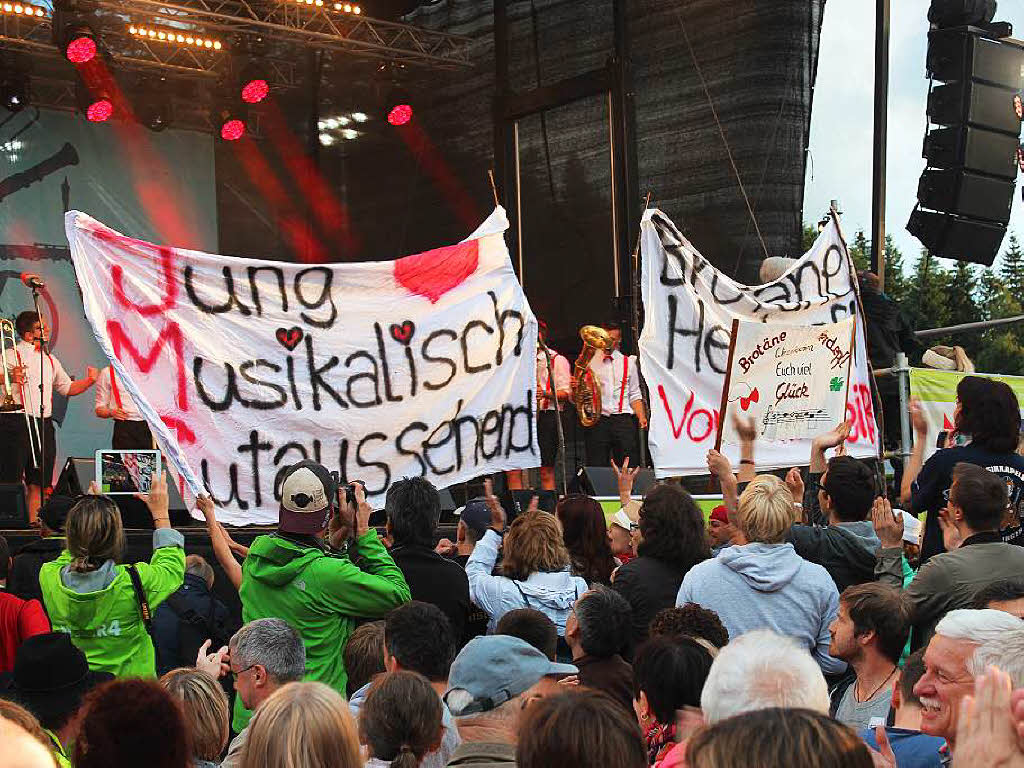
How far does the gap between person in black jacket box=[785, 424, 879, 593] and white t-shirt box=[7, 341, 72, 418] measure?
7.79 m

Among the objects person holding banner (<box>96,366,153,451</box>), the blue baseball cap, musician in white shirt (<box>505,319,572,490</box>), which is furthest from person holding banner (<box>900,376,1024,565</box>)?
person holding banner (<box>96,366,153,451</box>)

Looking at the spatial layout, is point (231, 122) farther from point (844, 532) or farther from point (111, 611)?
point (844, 532)

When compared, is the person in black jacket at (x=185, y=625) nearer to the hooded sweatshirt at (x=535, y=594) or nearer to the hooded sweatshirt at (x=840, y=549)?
the hooded sweatshirt at (x=535, y=594)

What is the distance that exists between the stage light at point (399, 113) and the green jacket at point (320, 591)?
38.4ft

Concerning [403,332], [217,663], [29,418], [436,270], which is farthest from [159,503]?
[29,418]

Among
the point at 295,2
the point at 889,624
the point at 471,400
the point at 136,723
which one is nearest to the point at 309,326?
the point at 471,400

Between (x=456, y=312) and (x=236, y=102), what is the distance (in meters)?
9.58

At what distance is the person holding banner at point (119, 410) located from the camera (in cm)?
1167

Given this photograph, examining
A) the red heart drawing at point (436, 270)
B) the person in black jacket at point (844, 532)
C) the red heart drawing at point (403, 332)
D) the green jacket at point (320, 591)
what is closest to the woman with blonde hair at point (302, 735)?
the green jacket at point (320, 591)

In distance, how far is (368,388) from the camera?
21.9 feet

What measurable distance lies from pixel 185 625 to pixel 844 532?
2.76 meters

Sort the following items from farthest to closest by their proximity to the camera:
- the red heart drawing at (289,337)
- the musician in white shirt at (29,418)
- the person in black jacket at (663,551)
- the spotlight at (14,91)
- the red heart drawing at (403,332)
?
the spotlight at (14,91), the musician in white shirt at (29,418), the red heart drawing at (403,332), the red heart drawing at (289,337), the person in black jacket at (663,551)

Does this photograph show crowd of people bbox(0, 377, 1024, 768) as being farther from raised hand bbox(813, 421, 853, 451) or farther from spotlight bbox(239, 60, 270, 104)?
spotlight bbox(239, 60, 270, 104)

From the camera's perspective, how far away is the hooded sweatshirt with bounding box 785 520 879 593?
482 cm
